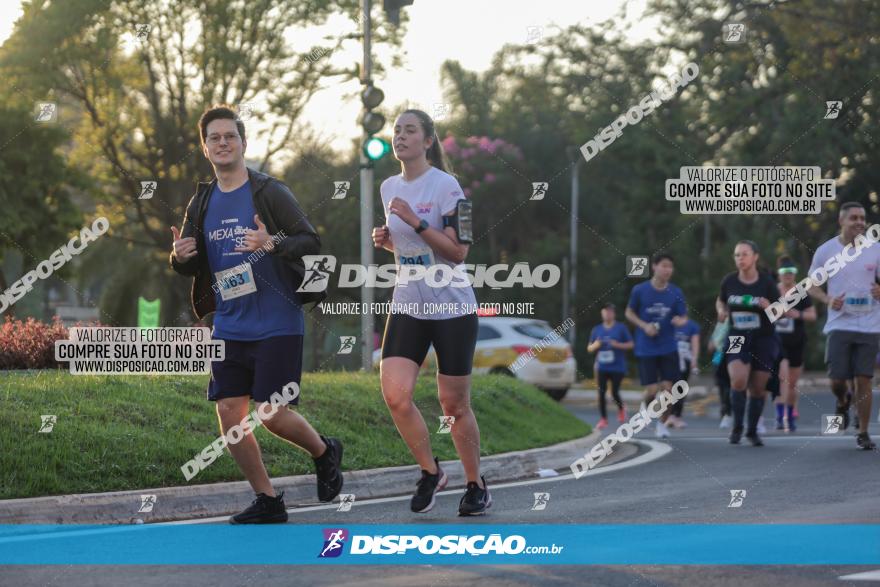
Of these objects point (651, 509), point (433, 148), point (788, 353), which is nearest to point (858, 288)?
point (788, 353)

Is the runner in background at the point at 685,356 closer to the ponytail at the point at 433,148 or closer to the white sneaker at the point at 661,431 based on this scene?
the white sneaker at the point at 661,431

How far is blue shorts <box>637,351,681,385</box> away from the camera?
1511cm

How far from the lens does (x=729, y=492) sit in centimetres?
892

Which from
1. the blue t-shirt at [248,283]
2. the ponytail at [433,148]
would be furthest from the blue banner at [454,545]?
the ponytail at [433,148]

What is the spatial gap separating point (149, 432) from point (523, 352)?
50.5 ft

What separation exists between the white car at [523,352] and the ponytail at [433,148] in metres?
Answer: 16.7

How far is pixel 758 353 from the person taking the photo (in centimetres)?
1327

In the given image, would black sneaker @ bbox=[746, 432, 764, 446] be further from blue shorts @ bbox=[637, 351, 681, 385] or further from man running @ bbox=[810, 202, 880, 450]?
blue shorts @ bbox=[637, 351, 681, 385]

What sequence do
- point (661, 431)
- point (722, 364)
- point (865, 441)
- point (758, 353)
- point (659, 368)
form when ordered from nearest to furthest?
1. point (865, 441)
2. point (758, 353)
3. point (659, 368)
4. point (661, 431)
5. point (722, 364)

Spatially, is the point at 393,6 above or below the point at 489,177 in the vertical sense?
below

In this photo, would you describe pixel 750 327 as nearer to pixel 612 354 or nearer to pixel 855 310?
pixel 855 310

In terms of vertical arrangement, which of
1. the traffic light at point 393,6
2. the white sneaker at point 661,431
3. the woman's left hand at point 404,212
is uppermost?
the traffic light at point 393,6

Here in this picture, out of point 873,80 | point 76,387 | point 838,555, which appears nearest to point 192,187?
point 873,80

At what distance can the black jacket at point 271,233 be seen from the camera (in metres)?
7.40
